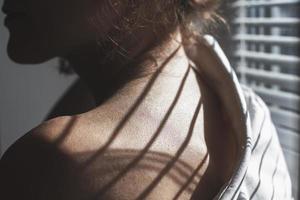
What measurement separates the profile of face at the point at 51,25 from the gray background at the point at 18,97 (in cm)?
1

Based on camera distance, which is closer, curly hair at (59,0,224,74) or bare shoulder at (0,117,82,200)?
bare shoulder at (0,117,82,200)

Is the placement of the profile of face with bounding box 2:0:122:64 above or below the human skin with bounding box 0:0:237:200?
above

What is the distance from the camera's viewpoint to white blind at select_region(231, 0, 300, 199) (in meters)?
1.04

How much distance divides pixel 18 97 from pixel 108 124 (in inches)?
6.4

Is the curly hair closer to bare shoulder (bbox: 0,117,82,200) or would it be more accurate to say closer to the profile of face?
the profile of face

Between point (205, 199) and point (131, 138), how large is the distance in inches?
4.8

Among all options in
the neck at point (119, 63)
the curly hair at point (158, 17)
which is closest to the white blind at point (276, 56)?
the curly hair at point (158, 17)

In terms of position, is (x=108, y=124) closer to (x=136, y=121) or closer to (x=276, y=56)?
(x=136, y=121)

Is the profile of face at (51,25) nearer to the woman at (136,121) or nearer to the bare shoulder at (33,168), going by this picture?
the woman at (136,121)

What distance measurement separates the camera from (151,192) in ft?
1.61

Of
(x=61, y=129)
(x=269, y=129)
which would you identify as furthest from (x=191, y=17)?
(x=61, y=129)

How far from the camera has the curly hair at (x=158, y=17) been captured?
57 centimetres

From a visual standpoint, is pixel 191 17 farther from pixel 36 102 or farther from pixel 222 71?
pixel 36 102

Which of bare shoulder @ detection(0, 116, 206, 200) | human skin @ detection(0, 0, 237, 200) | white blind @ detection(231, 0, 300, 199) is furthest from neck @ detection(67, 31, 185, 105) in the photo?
white blind @ detection(231, 0, 300, 199)
